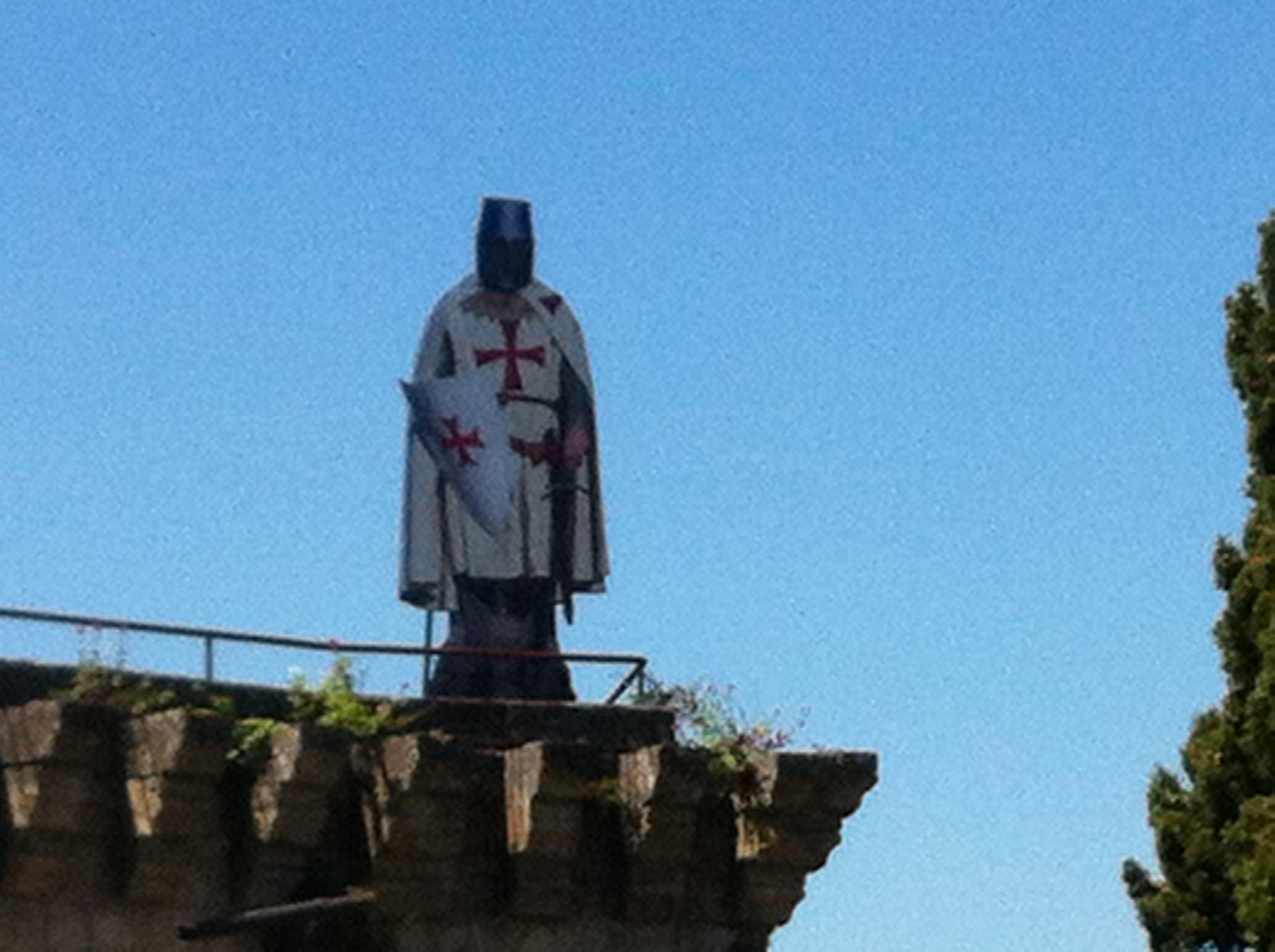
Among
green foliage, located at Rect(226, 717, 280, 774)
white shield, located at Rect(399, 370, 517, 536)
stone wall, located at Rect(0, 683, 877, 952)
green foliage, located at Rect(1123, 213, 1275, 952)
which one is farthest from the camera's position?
green foliage, located at Rect(1123, 213, 1275, 952)

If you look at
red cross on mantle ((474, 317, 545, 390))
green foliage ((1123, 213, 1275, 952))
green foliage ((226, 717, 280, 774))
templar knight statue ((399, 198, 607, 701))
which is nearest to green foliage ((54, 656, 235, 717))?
green foliage ((226, 717, 280, 774))

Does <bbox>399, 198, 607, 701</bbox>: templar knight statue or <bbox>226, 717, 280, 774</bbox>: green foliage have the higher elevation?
<bbox>399, 198, 607, 701</bbox>: templar knight statue

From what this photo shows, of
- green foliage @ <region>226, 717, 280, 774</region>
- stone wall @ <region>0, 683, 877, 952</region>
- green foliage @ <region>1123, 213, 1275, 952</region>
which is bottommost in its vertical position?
stone wall @ <region>0, 683, 877, 952</region>

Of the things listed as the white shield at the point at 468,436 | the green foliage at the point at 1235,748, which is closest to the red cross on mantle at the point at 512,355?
the white shield at the point at 468,436

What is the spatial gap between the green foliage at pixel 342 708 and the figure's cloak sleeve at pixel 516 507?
16.8ft

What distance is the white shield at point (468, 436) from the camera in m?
26.3

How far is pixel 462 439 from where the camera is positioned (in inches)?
1039

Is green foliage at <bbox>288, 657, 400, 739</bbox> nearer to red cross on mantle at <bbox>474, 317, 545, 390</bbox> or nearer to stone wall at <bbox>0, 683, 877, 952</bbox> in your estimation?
stone wall at <bbox>0, 683, 877, 952</bbox>

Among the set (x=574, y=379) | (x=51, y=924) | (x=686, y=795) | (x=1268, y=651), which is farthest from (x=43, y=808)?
(x=1268, y=651)

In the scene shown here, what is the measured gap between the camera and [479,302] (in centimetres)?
2733

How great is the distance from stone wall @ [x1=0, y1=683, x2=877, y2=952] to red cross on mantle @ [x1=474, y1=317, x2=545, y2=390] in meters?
5.97

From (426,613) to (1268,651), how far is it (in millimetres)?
11038

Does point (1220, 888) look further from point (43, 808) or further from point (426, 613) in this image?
point (43, 808)

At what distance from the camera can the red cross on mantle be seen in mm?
27000
